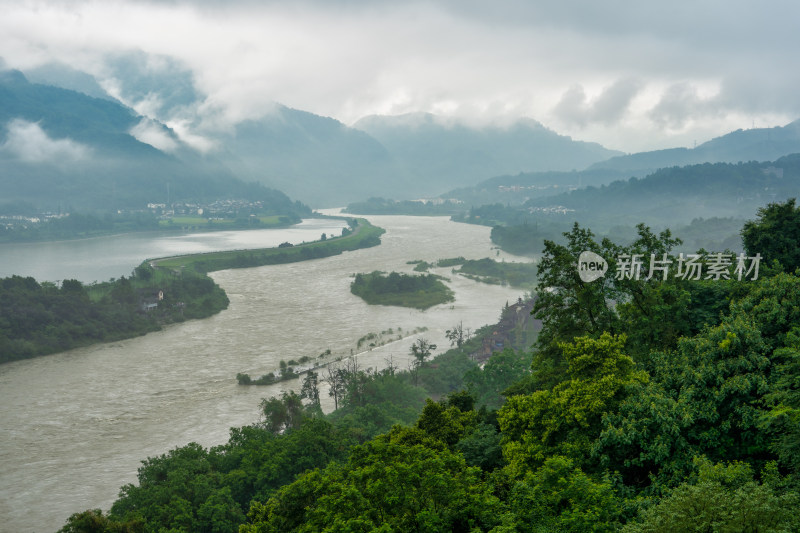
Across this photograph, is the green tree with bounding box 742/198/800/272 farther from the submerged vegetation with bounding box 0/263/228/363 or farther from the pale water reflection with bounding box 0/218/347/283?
the pale water reflection with bounding box 0/218/347/283

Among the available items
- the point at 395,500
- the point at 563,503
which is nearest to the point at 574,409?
the point at 563,503

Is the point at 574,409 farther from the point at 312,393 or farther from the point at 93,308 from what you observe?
the point at 93,308

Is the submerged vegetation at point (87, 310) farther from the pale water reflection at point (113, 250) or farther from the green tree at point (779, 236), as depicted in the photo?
the green tree at point (779, 236)

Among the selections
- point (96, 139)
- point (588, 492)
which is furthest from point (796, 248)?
point (96, 139)

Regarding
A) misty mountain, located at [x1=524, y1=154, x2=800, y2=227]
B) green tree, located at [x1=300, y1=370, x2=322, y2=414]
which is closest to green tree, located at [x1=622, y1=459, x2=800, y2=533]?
green tree, located at [x1=300, y1=370, x2=322, y2=414]

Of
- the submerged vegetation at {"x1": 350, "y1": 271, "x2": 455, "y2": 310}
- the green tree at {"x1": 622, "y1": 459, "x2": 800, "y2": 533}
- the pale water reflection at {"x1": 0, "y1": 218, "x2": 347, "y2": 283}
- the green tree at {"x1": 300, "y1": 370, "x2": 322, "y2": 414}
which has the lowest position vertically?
the green tree at {"x1": 300, "y1": 370, "x2": 322, "y2": 414}

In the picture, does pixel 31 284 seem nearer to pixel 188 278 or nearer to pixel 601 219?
pixel 188 278
